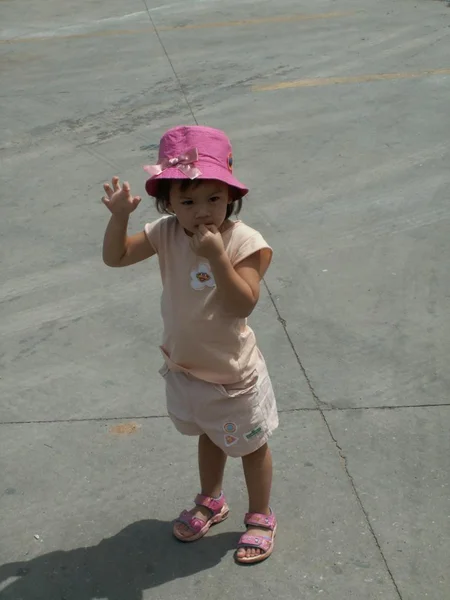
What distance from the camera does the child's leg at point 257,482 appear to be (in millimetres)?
3213

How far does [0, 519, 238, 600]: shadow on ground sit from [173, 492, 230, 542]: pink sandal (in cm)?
3

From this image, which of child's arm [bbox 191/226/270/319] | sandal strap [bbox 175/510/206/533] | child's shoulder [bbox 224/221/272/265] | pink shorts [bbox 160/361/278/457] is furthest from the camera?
sandal strap [bbox 175/510/206/533]

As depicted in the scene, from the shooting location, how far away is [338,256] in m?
5.20

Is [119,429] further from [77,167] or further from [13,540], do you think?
[77,167]

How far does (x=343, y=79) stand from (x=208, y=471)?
5243mm

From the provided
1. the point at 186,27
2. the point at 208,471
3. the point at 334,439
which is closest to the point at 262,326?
the point at 334,439

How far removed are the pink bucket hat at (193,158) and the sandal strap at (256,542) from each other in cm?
115

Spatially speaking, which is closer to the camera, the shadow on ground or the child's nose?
the child's nose

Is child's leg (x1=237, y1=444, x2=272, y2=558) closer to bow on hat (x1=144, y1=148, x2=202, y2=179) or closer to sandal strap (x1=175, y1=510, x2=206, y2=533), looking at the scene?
sandal strap (x1=175, y1=510, x2=206, y2=533)

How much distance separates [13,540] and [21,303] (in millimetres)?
1762

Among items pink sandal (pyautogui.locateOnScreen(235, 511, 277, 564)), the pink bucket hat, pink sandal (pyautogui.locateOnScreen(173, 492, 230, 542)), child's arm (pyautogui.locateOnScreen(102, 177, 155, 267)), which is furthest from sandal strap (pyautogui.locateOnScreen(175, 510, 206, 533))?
the pink bucket hat

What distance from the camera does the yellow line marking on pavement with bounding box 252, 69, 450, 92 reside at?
7796mm

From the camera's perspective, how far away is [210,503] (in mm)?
3342

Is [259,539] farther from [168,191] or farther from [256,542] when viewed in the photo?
[168,191]
